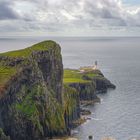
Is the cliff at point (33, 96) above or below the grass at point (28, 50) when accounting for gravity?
below

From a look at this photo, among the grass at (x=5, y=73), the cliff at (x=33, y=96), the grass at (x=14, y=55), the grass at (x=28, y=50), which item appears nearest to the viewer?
the cliff at (x=33, y=96)

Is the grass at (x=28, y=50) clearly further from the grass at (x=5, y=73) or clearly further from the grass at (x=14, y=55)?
the grass at (x=5, y=73)

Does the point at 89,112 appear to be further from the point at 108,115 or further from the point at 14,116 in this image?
the point at 14,116

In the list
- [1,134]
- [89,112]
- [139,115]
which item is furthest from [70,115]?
[1,134]

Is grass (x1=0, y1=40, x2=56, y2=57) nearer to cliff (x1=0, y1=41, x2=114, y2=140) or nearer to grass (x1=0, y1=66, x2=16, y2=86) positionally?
cliff (x1=0, y1=41, x2=114, y2=140)

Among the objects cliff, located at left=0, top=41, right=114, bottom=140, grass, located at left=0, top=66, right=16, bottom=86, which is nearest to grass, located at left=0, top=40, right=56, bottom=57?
cliff, located at left=0, top=41, right=114, bottom=140

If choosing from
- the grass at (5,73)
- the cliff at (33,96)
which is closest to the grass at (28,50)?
the cliff at (33,96)

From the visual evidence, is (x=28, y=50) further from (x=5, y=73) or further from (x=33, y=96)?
(x=33, y=96)

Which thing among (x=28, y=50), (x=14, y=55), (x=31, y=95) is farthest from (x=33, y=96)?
(x=28, y=50)
